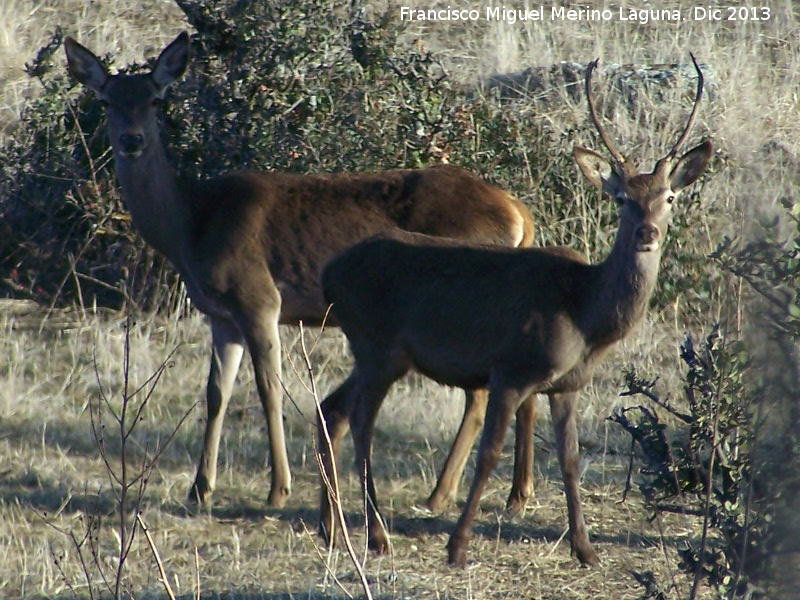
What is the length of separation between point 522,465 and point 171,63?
3567mm

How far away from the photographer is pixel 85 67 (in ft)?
26.1

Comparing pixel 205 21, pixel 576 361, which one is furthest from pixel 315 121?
pixel 576 361

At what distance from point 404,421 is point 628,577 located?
2773mm

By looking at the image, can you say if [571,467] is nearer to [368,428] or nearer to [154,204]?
[368,428]

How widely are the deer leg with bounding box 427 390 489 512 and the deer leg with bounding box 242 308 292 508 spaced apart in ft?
3.02

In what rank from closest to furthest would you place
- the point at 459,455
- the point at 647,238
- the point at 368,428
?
the point at 647,238
the point at 368,428
the point at 459,455

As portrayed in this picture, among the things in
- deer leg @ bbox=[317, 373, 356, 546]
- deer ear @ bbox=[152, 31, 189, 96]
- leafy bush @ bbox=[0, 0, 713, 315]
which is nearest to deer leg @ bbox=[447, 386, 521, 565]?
deer leg @ bbox=[317, 373, 356, 546]

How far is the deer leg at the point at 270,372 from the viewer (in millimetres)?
7254

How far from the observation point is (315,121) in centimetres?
970

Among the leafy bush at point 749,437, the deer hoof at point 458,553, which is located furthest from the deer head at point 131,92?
the leafy bush at point 749,437

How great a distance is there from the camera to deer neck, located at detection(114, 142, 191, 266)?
24.9 ft

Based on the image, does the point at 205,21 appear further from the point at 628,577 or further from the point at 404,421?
the point at 628,577

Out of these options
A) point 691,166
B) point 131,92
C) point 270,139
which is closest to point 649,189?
point 691,166

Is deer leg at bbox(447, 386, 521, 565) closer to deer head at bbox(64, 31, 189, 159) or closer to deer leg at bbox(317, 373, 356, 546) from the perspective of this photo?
deer leg at bbox(317, 373, 356, 546)
